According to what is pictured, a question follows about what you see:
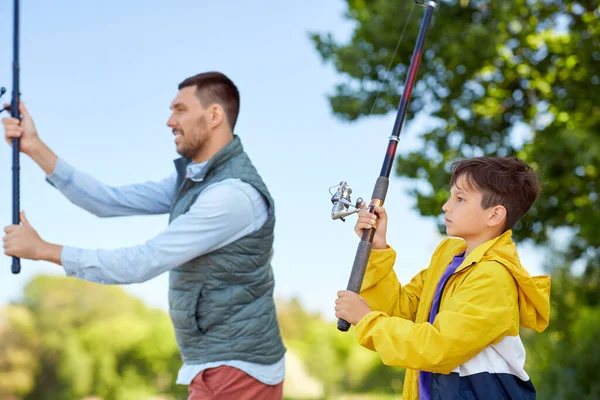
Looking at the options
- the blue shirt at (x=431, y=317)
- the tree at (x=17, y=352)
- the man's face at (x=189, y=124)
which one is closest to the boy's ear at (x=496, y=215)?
the blue shirt at (x=431, y=317)

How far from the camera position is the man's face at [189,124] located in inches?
139

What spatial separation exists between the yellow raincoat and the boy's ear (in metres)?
0.05

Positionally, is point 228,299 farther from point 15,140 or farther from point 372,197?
point 15,140

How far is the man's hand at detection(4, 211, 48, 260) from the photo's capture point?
3029 mm

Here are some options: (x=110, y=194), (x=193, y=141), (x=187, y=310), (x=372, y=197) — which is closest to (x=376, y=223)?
(x=372, y=197)

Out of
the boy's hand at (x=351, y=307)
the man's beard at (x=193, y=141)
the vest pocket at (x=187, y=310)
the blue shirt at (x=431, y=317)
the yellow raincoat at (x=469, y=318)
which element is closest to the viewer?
the yellow raincoat at (x=469, y=318)

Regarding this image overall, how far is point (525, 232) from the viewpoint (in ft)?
28.0

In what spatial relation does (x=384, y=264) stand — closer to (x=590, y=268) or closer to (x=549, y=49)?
(x=549, y=49)

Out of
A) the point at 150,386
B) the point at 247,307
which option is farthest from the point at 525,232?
the point at 150,386

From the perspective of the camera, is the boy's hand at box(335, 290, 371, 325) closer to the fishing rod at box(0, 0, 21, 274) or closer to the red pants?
the red pants

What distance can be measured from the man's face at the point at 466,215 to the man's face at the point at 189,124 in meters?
1.39

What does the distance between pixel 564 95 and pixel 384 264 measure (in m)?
7.07

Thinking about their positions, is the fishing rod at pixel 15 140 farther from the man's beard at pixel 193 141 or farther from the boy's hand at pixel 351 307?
the boy's hand at pixel 351 307

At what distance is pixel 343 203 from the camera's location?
2.58 m
